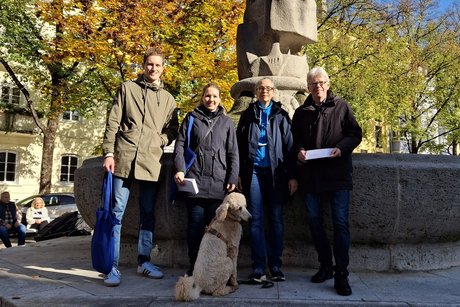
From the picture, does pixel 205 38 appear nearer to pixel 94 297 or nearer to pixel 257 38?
pixel 257 38

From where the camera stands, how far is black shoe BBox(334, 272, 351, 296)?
364cm

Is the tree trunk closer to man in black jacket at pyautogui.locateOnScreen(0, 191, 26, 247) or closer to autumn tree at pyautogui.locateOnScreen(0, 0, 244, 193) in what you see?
autumn tree at pyautogui.locateOnScreen(0, 0, 244, 193)

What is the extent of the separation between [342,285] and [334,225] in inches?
20.2

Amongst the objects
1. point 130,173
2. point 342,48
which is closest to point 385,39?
point 342,48

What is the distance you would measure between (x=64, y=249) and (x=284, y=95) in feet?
12.4

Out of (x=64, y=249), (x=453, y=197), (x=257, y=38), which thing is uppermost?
(x=257, y=38)

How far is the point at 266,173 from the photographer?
13.6 ft

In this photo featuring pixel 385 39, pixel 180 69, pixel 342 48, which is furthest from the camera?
pixel 385 39

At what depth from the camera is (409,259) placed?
15.1 feet

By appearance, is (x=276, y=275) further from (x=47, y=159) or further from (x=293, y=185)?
(x=47, y=159)

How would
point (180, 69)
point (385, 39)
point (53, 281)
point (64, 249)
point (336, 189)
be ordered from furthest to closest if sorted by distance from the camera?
1. point (385, 39)
2. point (180, 69)
3. point (64, 249)
4. point (53, 281)
5. point (336, 189)

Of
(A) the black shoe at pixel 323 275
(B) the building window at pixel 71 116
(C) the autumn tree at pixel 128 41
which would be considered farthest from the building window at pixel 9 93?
(A) the black shoe at pixel 323 275

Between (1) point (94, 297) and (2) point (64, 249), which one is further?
(2) point (64, 249)

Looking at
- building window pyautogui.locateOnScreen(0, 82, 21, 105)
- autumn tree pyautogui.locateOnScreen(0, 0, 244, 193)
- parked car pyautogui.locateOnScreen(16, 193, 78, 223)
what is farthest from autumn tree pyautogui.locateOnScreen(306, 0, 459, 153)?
building window pyautogui.locateOnScreen(0, 82, 21, 105)
